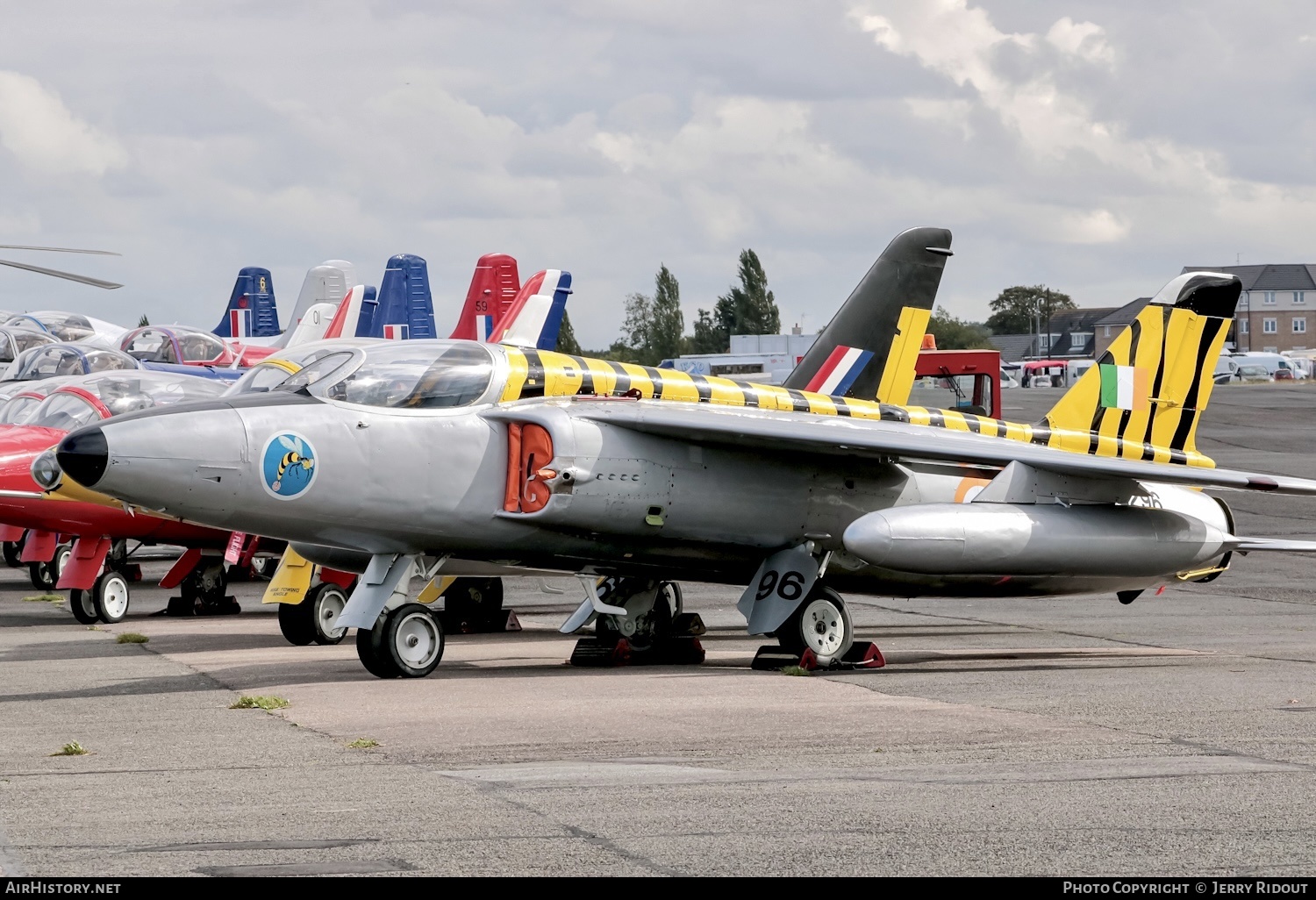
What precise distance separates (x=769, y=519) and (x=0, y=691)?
20.2 feet

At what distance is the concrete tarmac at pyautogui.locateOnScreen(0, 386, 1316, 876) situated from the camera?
19.0ft

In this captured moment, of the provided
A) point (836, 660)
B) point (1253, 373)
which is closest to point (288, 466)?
point (836, 660)

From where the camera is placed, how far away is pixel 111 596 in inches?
706

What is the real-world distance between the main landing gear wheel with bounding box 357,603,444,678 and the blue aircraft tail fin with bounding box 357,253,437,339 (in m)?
18.3

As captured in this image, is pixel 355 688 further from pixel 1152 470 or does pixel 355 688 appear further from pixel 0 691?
pixel 1152 470

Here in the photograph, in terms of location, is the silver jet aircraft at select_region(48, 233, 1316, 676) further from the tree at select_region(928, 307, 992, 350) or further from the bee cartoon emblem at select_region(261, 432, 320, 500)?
the tree at select_region(928, 307, 992, 350)

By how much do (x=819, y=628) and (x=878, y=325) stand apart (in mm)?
4639

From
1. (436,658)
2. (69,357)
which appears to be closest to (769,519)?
(436,658)

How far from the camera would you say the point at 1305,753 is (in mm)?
8156

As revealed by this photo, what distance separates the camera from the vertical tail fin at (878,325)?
16.6 m

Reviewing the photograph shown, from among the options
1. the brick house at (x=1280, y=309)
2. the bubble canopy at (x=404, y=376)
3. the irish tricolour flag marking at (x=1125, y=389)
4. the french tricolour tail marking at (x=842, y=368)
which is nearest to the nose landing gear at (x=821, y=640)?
the bubble canopy at (x=404, y=376)

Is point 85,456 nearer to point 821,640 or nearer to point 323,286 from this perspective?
point 821,640

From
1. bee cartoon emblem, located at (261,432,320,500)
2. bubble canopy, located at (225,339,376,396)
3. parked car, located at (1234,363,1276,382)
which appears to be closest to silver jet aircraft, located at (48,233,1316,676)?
bee cartoon emblem, located at (261,432,320,500)

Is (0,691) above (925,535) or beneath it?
beneath
